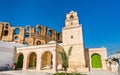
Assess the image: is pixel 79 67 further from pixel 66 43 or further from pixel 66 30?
pixel 66 30

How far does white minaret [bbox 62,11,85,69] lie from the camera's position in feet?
67.3

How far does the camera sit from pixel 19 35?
38469mm

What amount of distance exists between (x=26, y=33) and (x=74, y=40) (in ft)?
74.3

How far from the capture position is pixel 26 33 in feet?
129

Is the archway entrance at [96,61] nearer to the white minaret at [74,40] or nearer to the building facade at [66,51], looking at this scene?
the building facade at [66,51]

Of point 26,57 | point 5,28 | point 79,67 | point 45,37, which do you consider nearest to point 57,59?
point 79,67

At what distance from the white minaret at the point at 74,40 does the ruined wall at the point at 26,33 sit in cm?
1685

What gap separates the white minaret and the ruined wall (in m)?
16.8

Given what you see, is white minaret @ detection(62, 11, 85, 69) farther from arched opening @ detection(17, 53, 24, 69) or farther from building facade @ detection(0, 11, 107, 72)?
arched opening @ detection(17, 53, 24, 69)

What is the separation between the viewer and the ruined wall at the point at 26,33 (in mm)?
37528

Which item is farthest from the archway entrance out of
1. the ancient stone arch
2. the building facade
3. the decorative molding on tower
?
the ancient stone arch

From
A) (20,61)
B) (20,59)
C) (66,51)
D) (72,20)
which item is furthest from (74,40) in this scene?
(20,61)

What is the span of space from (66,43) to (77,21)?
16.2 feet

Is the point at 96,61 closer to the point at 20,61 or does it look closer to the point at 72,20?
the point at 72,20
